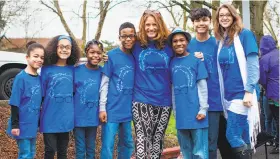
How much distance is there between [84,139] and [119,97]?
66cm

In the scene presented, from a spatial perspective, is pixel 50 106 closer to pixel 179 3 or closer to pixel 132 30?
pixel 132 30

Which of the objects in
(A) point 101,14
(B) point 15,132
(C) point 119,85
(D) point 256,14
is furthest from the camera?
(D) point 256,14

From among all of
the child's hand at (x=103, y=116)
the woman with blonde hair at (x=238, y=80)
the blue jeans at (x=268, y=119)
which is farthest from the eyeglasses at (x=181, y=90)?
the blue jeans at (x=268, y=119)

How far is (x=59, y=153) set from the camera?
489cm

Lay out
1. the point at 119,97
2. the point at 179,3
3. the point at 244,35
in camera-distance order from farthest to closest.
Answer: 1. the point at 179,3
2. the point at 119,97
3. the point at 244,35

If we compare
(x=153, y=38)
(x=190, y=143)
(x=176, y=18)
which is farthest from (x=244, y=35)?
(x=176, y=18)

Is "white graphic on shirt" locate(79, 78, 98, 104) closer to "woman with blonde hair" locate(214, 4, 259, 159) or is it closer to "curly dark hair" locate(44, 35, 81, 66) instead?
"curly dark hair" locate(44, 35, 81, 66)

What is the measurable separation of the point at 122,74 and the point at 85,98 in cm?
50

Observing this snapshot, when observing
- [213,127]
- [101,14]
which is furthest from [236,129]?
[101,14]

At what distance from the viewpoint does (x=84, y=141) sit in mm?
5008

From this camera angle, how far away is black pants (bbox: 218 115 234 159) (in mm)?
4809

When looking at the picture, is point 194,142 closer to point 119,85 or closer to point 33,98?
point 119,85

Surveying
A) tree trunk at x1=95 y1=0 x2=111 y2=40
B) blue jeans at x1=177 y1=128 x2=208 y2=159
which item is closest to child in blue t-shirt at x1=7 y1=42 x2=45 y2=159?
blue jeans at x1=177 y1=128 x2=208 y2=159

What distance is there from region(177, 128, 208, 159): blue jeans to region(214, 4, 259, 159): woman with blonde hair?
0.27 m
